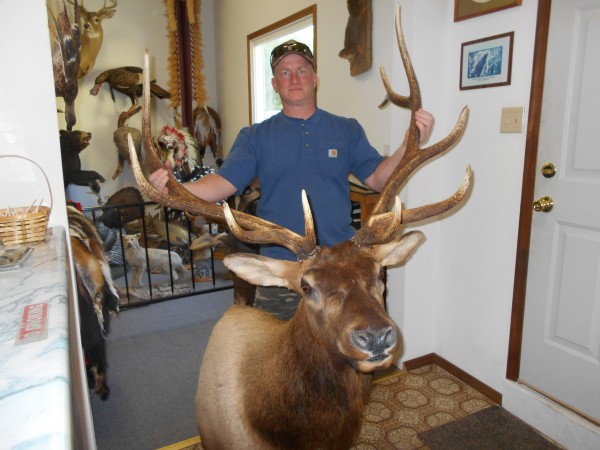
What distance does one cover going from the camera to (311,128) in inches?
84.7

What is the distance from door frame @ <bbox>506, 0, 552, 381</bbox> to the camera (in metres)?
2.24

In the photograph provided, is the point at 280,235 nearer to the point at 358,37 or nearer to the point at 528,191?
the point at 528,191

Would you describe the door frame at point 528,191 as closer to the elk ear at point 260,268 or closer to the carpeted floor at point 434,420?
the carpeted floor at point 434,420

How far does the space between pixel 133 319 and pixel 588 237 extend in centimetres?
344

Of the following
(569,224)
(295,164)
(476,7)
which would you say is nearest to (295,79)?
(295,164)

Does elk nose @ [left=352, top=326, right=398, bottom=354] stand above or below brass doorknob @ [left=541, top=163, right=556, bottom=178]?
below

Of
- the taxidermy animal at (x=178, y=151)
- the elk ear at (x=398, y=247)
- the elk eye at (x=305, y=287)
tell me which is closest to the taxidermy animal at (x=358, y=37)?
the elk ear at (x=398, y=247)

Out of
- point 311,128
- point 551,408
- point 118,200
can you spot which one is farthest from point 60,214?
point 118,200

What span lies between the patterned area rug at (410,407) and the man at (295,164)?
0.88 metres

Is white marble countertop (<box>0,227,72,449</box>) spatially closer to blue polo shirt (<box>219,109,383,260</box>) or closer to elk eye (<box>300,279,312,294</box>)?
elk eye (<box>300,279,312,294</box>)

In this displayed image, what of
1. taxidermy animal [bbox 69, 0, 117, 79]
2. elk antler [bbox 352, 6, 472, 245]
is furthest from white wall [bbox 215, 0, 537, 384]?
taxidermy animal [bbox 69, 0, 117, 79]

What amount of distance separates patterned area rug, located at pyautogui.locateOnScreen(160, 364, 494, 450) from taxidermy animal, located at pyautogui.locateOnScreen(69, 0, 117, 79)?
187 inches

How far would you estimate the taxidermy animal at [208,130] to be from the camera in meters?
6.62

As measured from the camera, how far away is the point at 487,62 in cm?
254
